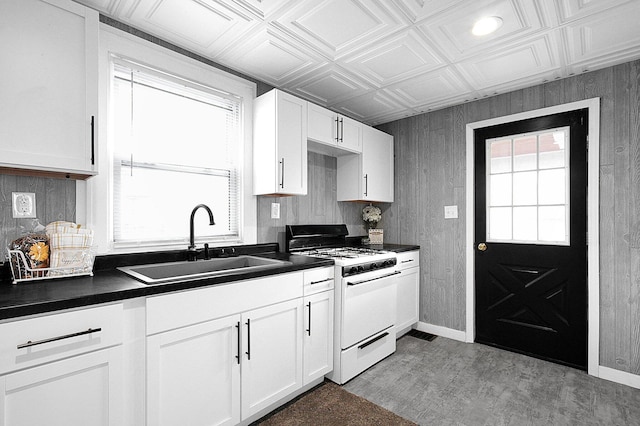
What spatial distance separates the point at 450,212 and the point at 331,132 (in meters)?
1.55

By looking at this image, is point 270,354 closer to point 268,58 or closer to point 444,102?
point 268,58

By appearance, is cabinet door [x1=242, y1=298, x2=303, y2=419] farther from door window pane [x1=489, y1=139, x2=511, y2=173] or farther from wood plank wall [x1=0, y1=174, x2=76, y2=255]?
door window pane [x1=489, y1=139, x2=511, y2=173]

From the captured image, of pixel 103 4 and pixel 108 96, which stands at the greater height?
pixel 103 4

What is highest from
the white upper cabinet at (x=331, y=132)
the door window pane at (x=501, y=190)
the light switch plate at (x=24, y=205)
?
the white upper cabinet at (x=331, y=132)

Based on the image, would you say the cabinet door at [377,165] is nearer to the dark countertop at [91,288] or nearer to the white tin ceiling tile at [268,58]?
the white tin ceiling tile at [268,58]

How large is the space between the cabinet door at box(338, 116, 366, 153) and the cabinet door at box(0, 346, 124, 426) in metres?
2.45

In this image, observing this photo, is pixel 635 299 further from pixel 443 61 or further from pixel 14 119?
pixel 14 119

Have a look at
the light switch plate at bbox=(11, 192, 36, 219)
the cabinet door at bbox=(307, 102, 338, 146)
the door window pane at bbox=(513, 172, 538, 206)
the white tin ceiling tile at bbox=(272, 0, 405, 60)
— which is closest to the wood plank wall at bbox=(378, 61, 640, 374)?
the door window pane at bbox=(513, 172, 538, 206)

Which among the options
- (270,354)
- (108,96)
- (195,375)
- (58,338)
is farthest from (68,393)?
(108,96)

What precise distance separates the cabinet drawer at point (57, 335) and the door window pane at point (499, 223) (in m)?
3.16

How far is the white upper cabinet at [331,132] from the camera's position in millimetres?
2840

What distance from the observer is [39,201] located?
1709 millimetres

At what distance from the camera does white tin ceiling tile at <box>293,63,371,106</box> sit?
267 cm

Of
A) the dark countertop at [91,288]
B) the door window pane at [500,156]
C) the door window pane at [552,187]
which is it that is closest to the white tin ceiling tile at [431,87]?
the door window pane at [500,156]
